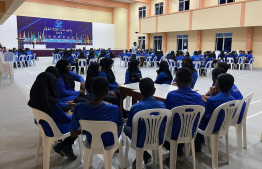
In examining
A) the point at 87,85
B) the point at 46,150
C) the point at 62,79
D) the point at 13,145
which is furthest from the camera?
the point at 87,85

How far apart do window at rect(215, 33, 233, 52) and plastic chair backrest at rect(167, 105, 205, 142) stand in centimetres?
1341

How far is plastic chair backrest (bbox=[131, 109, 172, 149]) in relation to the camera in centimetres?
188

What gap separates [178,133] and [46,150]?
1.32 metres

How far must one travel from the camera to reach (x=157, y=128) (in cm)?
197

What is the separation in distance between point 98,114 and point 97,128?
0.42 feet

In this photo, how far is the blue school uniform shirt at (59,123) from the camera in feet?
6.98

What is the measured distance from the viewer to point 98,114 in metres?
1.87

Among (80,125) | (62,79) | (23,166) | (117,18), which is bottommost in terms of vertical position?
Result: (23,166)

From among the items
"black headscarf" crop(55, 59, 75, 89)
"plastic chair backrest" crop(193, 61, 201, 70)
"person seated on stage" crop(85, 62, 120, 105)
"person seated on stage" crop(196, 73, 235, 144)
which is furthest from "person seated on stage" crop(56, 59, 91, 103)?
"plastic chair backrest" crop(193, 61, 201, 70)

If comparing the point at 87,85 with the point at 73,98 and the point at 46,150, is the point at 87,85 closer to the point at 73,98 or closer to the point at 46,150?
the point at 73,98

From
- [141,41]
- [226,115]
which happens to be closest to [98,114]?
[226,115]

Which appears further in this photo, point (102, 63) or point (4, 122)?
point (102, 63)

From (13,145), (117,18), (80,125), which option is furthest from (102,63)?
(117,18)

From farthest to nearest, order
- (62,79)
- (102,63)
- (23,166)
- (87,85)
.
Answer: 1. (102,63)
2. (87,85)
3. (62,79)
4. (23,166)
